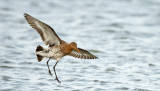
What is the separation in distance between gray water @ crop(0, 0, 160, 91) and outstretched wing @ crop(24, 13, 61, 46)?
1.01 m

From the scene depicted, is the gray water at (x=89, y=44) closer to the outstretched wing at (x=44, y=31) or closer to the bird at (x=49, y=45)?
the bird at (x=49, y=45)

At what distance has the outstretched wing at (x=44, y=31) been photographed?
26.8ft

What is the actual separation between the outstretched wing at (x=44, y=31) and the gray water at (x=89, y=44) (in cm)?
101

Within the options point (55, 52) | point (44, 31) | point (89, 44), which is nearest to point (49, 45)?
point (55, 52)

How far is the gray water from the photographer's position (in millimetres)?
9234

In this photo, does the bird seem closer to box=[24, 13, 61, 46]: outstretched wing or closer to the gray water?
box=[24, 13, 61, 46]: outstretched wing

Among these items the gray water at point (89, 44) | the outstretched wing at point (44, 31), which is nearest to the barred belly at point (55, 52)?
the outstretched wing at point (44, 31)

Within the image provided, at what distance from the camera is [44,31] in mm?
8258

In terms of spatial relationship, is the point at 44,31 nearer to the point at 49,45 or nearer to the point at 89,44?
the point at 49,45

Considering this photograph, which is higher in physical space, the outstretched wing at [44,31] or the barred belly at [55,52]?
the outstretched wing at [44,31]

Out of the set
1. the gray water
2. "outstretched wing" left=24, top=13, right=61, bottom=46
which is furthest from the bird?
the gray water

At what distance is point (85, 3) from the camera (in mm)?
Answer: 17984

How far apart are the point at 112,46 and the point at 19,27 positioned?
3447 millimetres

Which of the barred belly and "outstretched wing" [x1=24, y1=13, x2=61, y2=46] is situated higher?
"outstretched wing" [x1=24, y1=13, x2=61, y2=46]
